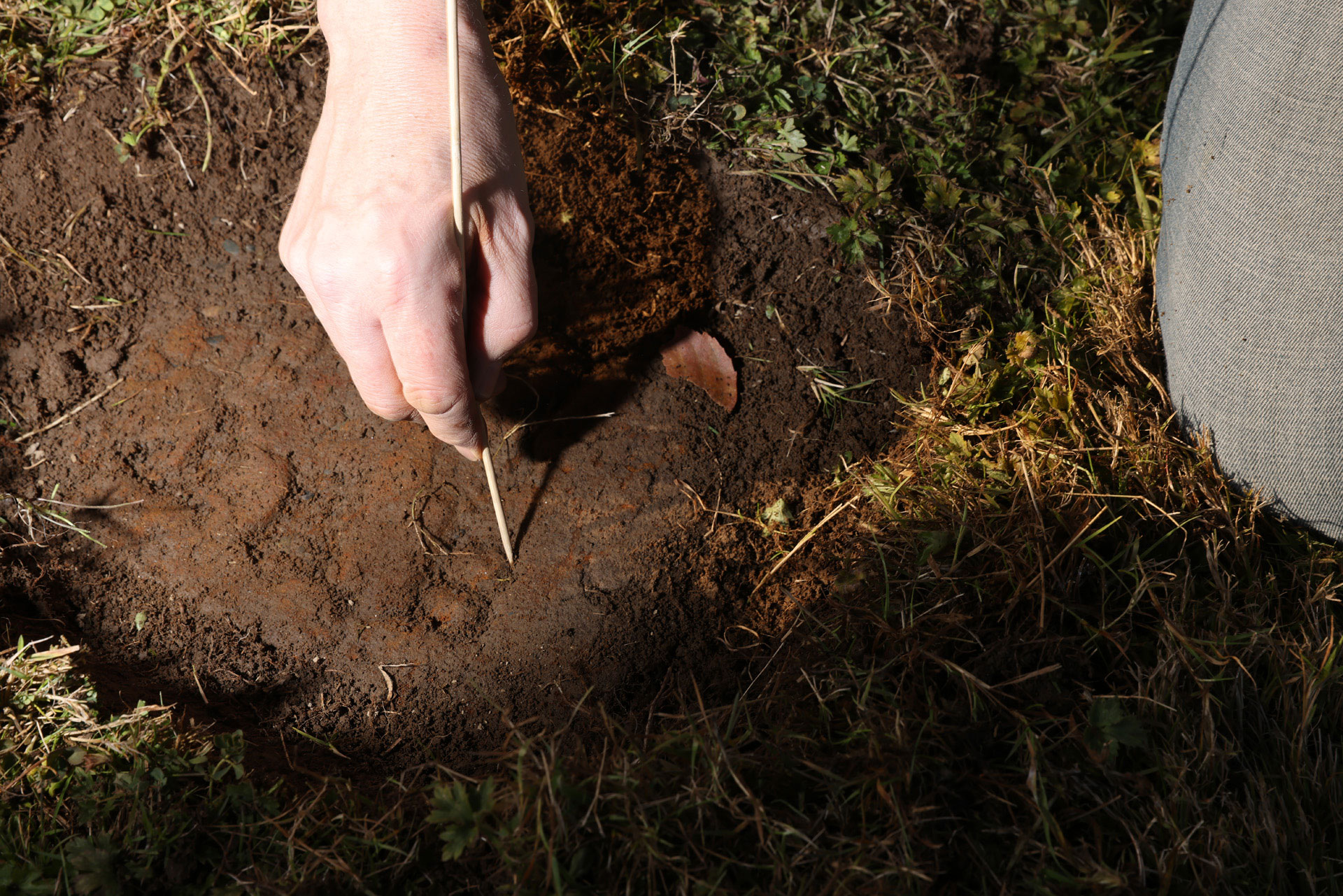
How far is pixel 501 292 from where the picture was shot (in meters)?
1.36

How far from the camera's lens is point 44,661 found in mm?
1576

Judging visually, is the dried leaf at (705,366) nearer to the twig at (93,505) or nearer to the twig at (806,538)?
the twig at (806,538)

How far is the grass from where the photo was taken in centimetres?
129

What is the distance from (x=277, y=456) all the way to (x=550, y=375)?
674mm

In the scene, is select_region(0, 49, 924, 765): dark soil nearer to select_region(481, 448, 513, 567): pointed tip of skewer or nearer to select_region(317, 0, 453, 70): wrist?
select_region(481, 448, 513, 567): pointed tip of skewer

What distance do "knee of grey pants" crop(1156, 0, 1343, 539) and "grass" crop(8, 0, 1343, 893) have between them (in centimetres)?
13

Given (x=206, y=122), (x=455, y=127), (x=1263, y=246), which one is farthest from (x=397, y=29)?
(x=1263, y=246)

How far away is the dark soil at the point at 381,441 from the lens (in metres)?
1.69

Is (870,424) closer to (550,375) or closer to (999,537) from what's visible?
(999,537)

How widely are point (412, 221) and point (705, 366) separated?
0.82m

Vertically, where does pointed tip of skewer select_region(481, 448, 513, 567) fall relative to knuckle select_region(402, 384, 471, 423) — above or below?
below

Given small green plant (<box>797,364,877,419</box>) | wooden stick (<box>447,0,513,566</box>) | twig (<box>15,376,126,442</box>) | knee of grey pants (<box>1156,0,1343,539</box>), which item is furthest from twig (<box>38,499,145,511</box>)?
knee of grey pants (<box>1156,0,1343,539</box>)

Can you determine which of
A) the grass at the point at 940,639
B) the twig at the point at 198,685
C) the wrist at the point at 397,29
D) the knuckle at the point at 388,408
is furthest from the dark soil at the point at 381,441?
the wrist at the point at 397,29

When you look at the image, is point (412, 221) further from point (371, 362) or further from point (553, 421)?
point (553, 421)
